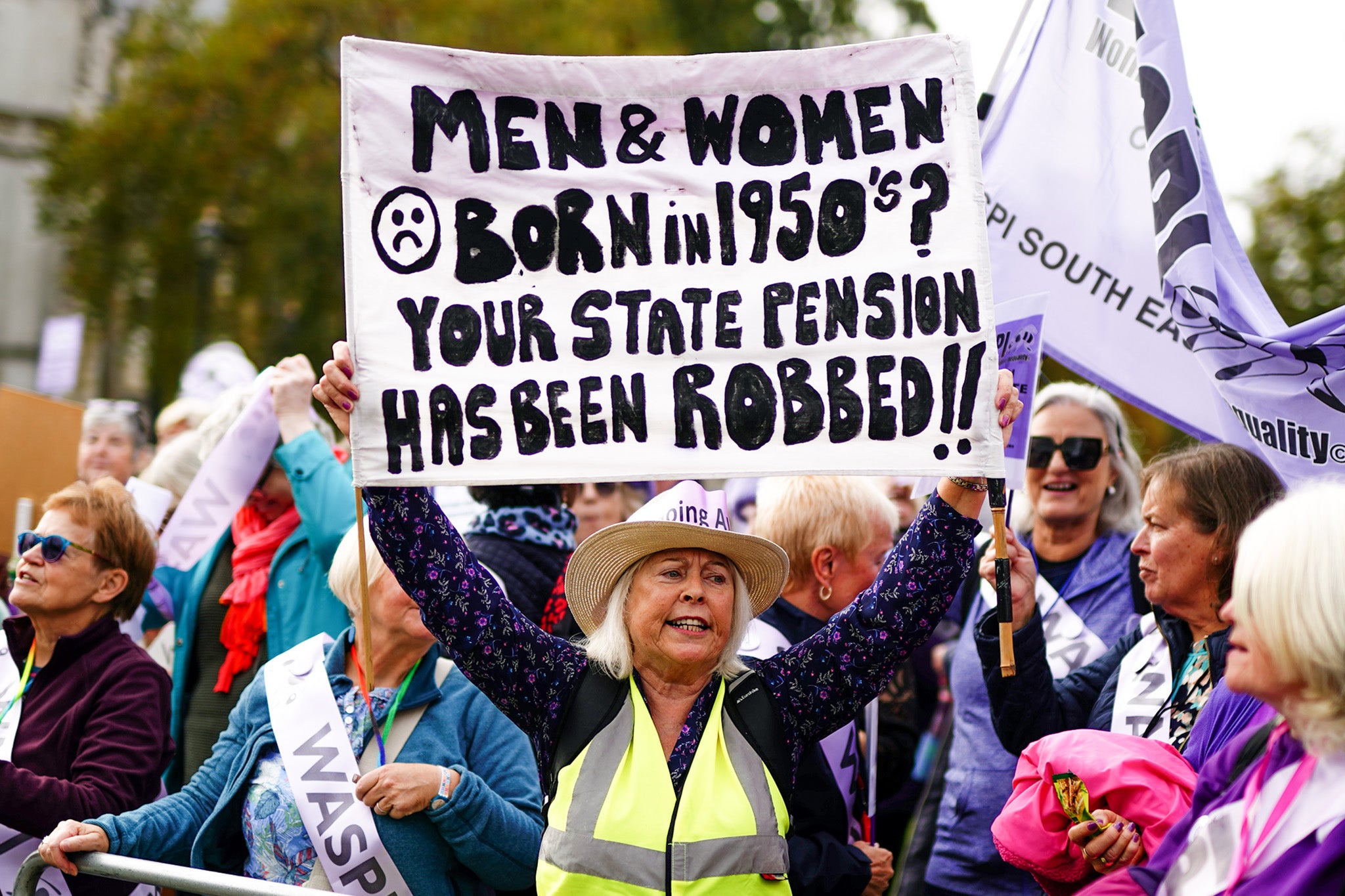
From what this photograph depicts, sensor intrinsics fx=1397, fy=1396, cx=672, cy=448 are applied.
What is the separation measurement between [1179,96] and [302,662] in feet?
9.83

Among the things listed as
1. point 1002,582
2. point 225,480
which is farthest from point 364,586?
point 225,480

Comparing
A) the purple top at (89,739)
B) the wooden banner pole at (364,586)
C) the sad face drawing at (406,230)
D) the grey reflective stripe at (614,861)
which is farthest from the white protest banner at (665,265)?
the purple top at (89,739)

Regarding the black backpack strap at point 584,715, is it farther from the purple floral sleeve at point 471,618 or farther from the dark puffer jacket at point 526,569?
the dark puffer jacket at point 526,569

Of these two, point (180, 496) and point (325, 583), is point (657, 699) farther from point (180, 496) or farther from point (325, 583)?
point (180, 496)

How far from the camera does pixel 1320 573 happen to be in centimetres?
219

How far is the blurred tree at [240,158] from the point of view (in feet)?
68.8

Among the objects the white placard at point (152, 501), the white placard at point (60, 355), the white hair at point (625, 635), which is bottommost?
the white hair at point (625, 635)

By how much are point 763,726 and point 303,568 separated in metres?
2.12

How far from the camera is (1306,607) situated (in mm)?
2184

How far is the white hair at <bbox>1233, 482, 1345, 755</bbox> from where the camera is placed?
7.11ft

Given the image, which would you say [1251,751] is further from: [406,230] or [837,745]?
[406,230]

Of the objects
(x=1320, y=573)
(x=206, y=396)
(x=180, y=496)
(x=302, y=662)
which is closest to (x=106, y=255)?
(x=206, y=396)

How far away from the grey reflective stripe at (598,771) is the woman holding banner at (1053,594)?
112cm

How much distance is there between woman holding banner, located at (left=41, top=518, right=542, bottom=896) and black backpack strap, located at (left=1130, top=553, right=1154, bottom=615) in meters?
1.84
